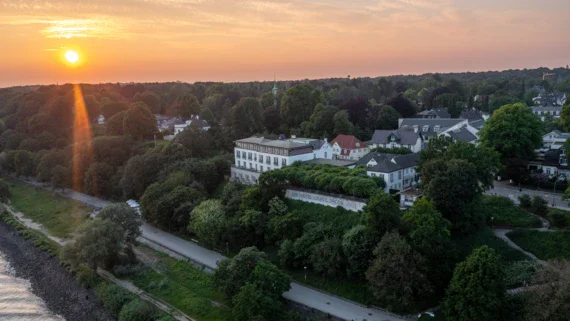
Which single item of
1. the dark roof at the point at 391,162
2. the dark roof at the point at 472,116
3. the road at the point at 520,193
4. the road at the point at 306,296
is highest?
the dark roof at the point at 472,116

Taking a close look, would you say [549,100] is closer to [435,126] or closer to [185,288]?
[435,126]

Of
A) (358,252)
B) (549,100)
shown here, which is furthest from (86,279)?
(549,100)

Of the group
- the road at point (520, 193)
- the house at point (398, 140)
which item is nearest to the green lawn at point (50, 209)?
the house at point (398, 140)

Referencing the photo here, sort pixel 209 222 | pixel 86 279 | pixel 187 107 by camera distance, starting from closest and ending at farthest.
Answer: pixel 86 279
pixel 209 222
pixel 187 107

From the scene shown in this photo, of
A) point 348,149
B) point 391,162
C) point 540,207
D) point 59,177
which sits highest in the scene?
point 391,162

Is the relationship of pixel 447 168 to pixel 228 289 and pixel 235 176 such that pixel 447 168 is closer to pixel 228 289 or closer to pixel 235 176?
pixel 228 289

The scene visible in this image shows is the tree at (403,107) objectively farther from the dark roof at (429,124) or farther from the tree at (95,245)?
the tree at (95,245)
